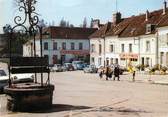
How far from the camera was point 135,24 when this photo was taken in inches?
3027

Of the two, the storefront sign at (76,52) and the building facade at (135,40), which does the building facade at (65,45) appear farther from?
the building facade at (135,40)

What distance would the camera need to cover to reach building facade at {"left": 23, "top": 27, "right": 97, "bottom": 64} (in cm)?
10138

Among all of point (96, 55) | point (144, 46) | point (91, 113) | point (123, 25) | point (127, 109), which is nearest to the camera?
point (91, 113)

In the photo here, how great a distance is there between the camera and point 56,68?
84500 mm

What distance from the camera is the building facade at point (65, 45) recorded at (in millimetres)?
101375

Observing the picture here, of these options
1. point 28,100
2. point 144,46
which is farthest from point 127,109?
point 144,46

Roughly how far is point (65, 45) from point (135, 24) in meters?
28.8

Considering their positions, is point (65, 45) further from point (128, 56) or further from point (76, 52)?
point (128, 56)

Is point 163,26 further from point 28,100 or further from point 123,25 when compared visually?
point 28,100

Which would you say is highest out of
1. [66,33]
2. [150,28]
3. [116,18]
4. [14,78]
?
[116,18]

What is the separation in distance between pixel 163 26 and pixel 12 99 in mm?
46351

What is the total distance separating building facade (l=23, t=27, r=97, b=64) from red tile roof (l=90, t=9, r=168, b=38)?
15.7 metres

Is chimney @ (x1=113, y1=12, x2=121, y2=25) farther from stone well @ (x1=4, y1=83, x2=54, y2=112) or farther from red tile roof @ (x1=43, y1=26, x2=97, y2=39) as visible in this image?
stone well @ (x1=4, y1=83, x2=54, y2=112)

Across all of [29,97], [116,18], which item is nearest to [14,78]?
[29,97]
